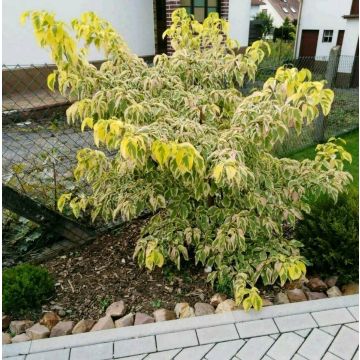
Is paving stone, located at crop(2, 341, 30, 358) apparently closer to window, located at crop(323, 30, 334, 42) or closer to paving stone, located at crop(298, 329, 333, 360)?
paving stone, located at crop(298, 329, 333, 360)

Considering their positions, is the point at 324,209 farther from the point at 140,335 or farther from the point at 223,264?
the point at 140,335

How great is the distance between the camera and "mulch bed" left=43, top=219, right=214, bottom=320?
9.23ft

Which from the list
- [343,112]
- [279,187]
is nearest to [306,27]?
[343,112]

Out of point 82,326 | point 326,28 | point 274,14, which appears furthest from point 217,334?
point 274,14

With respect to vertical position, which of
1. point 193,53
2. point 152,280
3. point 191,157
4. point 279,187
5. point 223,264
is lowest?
point 152,280

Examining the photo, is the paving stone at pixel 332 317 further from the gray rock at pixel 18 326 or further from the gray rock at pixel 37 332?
the gray rock at pixel 18 326

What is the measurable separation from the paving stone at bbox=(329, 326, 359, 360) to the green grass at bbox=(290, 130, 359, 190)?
228 cm

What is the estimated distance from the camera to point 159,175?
269 centimetres

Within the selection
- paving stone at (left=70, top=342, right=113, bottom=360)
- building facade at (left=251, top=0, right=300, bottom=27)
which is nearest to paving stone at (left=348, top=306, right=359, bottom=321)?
paving stone at (left=70, top=342, right=113, bottom=360)

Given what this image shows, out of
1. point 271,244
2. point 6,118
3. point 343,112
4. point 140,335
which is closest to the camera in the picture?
point 140,335

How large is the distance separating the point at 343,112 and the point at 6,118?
20.9ft

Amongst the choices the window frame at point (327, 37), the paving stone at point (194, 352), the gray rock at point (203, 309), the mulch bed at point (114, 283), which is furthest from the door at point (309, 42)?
the paving stone at point (194, 352)

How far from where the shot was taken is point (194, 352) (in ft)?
7.65

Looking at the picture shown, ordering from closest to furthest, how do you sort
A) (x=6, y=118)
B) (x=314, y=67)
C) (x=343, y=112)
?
1. (x=6, y=118)
2. (x=343, y=112)
3. (x=314, y=67)
